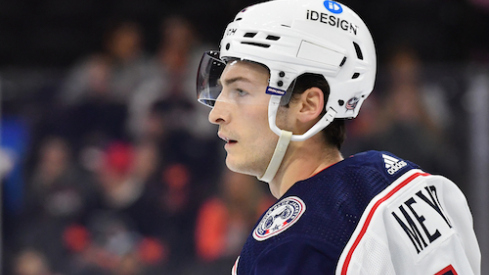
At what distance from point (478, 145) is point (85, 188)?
112 inches

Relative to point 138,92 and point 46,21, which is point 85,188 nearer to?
point 138,92

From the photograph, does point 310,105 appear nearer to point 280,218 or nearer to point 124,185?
point 280,218

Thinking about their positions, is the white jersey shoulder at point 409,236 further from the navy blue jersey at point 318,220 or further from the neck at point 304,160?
the neck at point 304,160

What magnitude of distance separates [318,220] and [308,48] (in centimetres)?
53

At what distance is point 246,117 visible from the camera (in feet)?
5.73

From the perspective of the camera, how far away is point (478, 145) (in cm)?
417

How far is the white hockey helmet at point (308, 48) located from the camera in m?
1.68

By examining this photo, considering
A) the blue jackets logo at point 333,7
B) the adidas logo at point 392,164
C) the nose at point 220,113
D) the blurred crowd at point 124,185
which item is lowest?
the blurred crowd at point 124,185

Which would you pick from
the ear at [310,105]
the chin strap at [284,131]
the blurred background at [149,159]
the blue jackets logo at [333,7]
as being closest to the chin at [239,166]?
the chin strap at [284,131]

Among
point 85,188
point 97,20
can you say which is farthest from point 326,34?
point 97,20

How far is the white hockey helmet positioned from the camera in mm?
1681

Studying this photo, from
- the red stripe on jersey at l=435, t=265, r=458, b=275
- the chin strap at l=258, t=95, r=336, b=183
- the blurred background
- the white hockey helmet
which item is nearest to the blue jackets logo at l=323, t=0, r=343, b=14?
the white hockey helmet

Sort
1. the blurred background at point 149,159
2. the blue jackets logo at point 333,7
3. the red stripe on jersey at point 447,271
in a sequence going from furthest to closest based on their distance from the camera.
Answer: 1. the blurred background at point 149,159
2. the blue jackets logo at point 333,7
3. the red stripe on jersey at point 447,271

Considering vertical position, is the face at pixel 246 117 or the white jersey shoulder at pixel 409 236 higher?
the face at pixel 246 117
